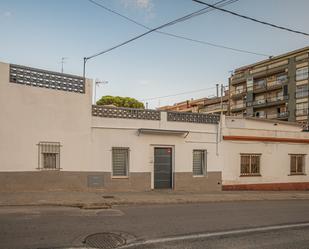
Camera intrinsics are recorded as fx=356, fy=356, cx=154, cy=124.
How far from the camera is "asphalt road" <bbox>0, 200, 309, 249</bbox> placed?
757 centimetres

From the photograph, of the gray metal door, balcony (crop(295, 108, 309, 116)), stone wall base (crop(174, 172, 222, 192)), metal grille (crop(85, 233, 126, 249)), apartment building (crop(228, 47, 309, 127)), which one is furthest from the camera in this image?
apartment building (crop(228, 47, 309, 127))

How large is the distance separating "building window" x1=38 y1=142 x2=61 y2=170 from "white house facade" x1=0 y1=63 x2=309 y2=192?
4cm

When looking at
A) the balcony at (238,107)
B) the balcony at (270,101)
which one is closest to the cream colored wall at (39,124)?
the balcony at (270,101)

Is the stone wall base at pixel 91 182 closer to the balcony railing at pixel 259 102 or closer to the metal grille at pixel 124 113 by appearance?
the metal grille at pixel 124 113

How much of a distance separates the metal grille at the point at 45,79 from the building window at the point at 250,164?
416 inches

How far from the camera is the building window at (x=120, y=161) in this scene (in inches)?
687

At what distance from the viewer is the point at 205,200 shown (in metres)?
15.6

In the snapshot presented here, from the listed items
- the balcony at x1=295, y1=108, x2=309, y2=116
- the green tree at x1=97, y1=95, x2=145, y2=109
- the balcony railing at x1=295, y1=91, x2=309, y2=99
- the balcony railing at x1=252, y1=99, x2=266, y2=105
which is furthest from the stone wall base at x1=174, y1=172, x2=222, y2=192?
the balcony railing at x1=252, y1=99, x2=266, y2=105

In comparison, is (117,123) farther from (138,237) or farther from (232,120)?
(138,237)

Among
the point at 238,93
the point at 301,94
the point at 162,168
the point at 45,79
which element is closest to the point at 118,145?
the point at 162,168

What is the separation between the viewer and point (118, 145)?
17.4 metres

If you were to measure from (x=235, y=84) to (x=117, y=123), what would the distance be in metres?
60.8

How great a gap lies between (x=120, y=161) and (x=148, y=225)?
8.49 meters

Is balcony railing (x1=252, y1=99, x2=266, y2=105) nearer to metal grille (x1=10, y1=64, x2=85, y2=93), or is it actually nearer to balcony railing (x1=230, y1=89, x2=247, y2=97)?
balcony railing (x1=230, y1=89, x2=247, y2=97)
